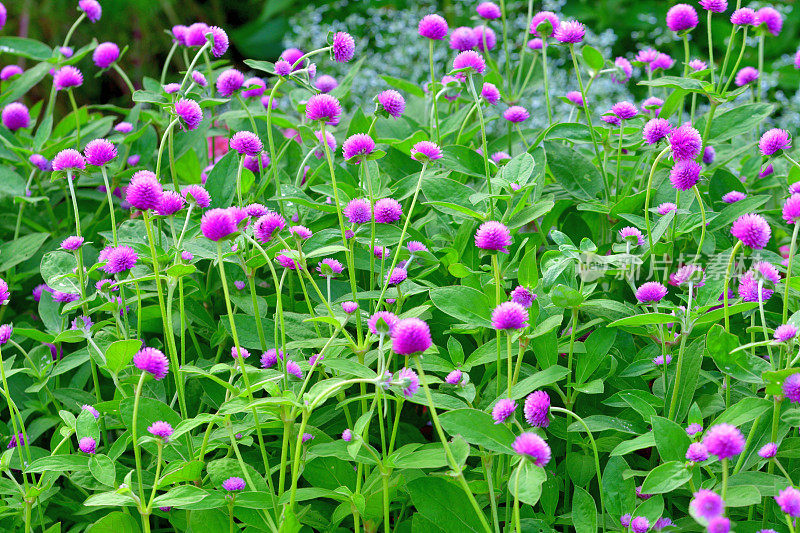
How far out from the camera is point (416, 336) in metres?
0.77

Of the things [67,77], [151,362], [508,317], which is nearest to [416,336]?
[508,317]

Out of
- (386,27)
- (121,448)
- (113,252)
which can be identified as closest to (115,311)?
(113,252)

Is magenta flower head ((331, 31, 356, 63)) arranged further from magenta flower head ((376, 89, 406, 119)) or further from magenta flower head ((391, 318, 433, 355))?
magenta flower head ((391, 318, 433, 355))

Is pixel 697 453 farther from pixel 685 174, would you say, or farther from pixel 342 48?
pixel 342 48

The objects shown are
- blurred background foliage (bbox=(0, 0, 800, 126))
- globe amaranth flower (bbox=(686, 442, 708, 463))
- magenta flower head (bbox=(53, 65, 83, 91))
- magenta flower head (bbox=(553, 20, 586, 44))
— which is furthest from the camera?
blurred background foliage (bbox=(0, 0, 800, 126))

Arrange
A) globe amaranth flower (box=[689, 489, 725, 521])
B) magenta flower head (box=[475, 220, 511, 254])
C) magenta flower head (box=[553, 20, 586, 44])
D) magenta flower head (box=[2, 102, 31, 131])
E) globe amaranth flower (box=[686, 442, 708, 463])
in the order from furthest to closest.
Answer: magenta flower head (box=[2, 102, 31, 131]), magenta flower head (box=[553, 20, 586, 44]), magenta flower head (box=[475, 220, 511, 254]), globe amaranth flower (box=[686, 442, 708, 463]), globe amaranth flower (box=[689, 489, 725, 521])

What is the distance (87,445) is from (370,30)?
11.3 feet

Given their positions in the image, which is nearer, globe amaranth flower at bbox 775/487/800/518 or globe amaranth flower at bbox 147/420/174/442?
globe amaranth flower at bbox 775/487/800/518

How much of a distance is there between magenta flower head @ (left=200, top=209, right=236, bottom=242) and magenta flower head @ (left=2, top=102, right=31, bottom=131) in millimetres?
1111

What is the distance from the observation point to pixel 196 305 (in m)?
1.27

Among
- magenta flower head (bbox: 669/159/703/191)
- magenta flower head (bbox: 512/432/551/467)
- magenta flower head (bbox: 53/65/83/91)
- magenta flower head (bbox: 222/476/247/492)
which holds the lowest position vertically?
magenta flower head (bbox: 222/476/247/492)

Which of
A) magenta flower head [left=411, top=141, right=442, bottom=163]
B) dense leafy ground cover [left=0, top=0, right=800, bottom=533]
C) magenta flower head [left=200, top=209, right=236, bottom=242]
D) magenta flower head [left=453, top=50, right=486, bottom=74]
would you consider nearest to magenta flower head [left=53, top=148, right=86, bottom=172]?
dense leafy ground cover [left=0, top=0, right=800, bottom=533]

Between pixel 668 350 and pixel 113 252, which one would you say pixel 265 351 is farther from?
pixel 668 350

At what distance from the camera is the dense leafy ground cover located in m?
0.90
